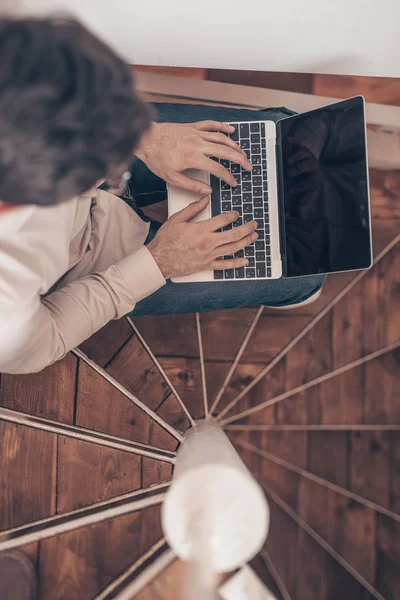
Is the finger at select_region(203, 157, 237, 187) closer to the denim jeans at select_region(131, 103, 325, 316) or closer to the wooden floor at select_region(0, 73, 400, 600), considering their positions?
the denim jeans at select_region(131, 103, 325, 316)

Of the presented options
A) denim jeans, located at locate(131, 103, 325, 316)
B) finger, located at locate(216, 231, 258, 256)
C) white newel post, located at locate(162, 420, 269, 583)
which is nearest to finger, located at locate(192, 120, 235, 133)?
denim jeans, located at locate(131, 103, 325, 316)

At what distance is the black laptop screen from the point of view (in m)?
0.90

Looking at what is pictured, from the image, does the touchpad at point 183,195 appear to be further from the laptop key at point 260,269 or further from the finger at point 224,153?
the laptop key at point 260,269

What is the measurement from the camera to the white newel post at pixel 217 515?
1.70ft

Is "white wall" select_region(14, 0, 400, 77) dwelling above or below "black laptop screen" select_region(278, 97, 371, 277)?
above

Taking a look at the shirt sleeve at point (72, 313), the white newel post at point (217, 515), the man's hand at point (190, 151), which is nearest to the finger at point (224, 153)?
the man's hand at point (190, 151)

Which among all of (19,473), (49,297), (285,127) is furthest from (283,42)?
(19,473)

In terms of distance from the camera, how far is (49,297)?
2.78 feet

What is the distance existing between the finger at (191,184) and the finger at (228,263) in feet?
0.42

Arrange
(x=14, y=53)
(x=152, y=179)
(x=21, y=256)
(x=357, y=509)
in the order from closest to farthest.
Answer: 1. (x=14, y=53)
2. (x=21, y=256)
3. (x=152, y=179)
4. (x=357, y=509)

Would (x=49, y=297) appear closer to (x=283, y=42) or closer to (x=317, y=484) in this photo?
(x=283, y=42)

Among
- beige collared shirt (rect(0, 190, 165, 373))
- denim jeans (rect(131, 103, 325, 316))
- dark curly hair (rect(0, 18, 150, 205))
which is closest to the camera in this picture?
dark curly hair (rect(0, 18, 150, 205))

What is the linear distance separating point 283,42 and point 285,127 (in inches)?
7.0

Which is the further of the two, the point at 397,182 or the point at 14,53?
the point at 397,182
